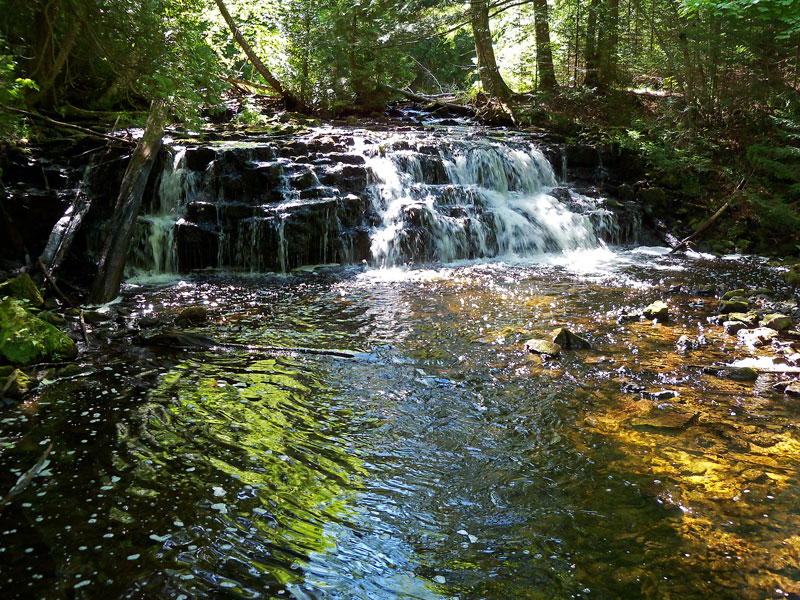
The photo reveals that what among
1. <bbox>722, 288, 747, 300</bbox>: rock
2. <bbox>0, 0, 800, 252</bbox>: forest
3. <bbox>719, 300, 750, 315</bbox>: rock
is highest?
<bbox>0, 0, 800, 252</bbox>: forest

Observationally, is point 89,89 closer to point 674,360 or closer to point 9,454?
point 9,454

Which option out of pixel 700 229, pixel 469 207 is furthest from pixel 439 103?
pixel 700 229

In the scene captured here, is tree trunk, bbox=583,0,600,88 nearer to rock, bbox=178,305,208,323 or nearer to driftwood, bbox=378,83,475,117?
driftwood, bbox=378,83,475,117

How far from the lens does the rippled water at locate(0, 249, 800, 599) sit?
2881 millimetres

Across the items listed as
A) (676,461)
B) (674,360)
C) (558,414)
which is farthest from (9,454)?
(674,360)

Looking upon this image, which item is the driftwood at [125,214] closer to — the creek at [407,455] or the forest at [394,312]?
the forest at [394,312]

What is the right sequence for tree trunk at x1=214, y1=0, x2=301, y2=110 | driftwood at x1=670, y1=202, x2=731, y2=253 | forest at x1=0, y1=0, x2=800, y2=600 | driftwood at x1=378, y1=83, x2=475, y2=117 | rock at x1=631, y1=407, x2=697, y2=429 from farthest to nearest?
driftwood at x1=378, y1=83, x2=475, y2=117 → tree trunk at x1=214, y1=0, x2=301, y2=110 → driftwood at x1=670, y1=202, x2=731, y2=253 → rock at x1=631, y1=407, x2=697, y2=429 → forest at x1=0, y1=0, x2=800, y2=600

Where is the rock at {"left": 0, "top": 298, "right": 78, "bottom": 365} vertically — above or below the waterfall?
below

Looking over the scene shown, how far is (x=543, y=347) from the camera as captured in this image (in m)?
6.27

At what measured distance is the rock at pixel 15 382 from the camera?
4664mm

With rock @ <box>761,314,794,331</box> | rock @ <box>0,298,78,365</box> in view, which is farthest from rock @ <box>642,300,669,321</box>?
rock @ <box>0,298,78,365</box>

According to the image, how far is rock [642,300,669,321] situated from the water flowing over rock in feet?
16.0

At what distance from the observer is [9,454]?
3.80 m

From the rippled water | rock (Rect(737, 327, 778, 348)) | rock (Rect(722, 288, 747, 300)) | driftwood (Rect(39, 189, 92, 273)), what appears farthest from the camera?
rock (Rect(722, 288, 747, 300))
